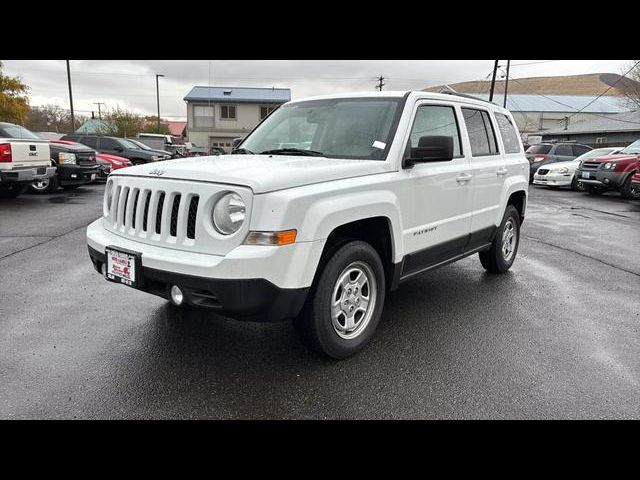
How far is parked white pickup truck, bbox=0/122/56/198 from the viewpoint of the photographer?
10.1 m

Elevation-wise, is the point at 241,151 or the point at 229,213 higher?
the point at 241,151

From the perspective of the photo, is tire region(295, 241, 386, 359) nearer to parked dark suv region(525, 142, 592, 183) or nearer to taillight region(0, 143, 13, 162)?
taillight region(0, 143, 13, 162)

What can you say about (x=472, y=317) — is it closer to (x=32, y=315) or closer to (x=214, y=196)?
(x=214, y=196)

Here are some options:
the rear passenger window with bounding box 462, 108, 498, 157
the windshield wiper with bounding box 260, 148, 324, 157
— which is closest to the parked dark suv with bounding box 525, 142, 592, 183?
the rear passenger window with bounding box 462, 108, 498, 157

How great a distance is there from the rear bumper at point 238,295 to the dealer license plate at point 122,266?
0.11 m

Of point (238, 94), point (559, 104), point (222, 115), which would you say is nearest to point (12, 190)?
point (222, 115)

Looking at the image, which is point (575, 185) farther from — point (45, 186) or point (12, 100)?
point (12, 100)

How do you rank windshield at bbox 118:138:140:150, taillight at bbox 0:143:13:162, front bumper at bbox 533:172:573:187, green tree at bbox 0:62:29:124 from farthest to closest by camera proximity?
green tree at bbox 0:62:29:124 → windshield at bbox 118:138:140:150 → front bumper at bbox 533:172:573:187 → taillight at bbox 0:143:13:162

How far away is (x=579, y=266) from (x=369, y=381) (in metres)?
4.55

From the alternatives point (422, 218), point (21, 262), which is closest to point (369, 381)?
point (422, 218)

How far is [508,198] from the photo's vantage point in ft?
17.7

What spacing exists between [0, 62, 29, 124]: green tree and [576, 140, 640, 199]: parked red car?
31.7 m

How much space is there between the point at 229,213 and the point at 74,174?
40.2 feet

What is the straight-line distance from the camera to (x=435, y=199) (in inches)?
157
